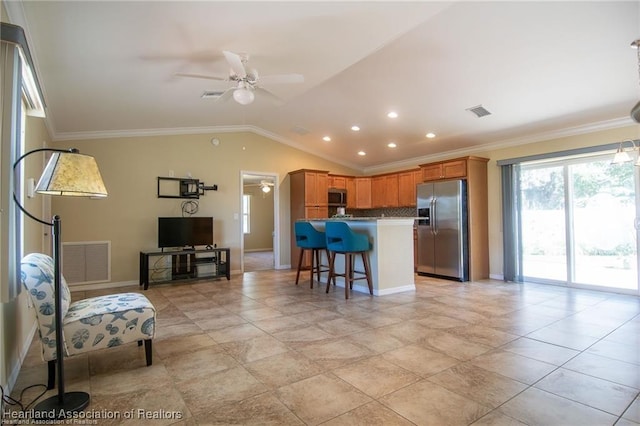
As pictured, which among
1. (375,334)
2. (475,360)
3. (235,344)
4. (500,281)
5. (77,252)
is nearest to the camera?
(475,360)

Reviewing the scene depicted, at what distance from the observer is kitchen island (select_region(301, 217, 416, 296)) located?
15.6 ft

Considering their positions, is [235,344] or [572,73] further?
[572,73]

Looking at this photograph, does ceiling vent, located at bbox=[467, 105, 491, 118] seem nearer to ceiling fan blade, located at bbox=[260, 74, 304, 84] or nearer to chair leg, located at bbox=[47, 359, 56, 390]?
ceiling fan blade, located at bbox=[260, 74, 304, 84]

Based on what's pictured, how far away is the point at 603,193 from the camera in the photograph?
194 inches

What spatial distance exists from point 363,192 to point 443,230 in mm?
2520

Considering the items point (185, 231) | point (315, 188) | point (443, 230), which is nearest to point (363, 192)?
point (315, 188)

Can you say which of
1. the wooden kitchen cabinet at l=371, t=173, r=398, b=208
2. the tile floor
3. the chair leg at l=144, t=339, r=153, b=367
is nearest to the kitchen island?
the tile floor

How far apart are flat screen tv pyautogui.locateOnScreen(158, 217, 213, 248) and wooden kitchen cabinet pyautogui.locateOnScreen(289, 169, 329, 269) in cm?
186

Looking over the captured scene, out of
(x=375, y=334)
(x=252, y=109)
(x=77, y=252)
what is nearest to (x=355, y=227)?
(x=375, y=334)

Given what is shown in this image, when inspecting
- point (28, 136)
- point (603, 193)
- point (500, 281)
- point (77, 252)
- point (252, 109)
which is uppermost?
point (252, 109)

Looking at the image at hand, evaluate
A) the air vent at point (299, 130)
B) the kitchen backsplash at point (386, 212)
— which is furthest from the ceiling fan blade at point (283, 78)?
the kitchen backsplash at point (386, 212)

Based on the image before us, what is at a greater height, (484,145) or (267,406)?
(484,145)

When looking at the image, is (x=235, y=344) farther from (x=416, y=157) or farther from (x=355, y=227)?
(x=416, y=157)

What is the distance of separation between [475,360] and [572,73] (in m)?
3.31
